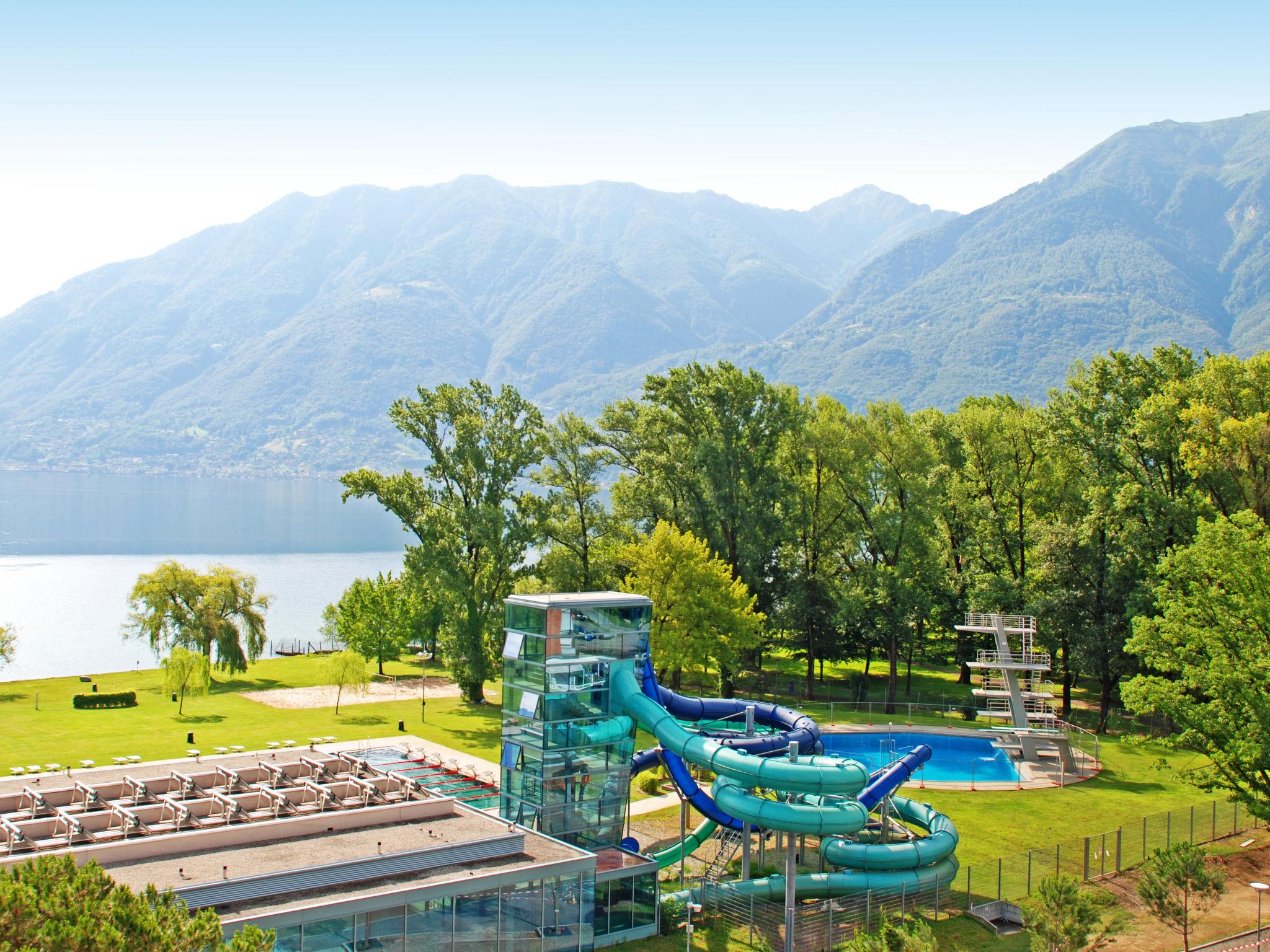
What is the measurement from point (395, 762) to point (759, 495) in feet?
108

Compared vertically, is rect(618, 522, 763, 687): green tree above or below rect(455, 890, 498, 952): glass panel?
above

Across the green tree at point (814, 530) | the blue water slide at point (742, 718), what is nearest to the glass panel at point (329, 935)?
the blue water slide at point (742, 718)

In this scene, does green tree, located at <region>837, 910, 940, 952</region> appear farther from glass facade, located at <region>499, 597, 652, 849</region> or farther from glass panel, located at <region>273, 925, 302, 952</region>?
glass panel, located at <region>273, 925, 302, 952</region>

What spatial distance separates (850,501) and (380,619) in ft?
95.5

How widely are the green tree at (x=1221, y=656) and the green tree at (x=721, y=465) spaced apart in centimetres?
2661

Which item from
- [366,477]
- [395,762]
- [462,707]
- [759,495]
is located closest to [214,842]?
[395,762]

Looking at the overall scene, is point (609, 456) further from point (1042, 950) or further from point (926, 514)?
point (1042, 950)

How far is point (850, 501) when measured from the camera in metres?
65.7

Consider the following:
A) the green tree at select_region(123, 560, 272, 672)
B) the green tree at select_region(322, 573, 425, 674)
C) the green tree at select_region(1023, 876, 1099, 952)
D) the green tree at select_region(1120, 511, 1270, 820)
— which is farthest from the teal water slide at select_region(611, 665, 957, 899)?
the green tree at select_region(123, 560, 272, 672)

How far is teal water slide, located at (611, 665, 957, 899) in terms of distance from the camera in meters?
29.9

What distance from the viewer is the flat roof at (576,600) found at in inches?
1262

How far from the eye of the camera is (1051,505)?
64.9 meters

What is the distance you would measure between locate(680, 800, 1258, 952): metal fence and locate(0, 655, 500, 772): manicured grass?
61.4ft

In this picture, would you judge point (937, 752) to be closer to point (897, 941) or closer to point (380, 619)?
point (897, 941)
